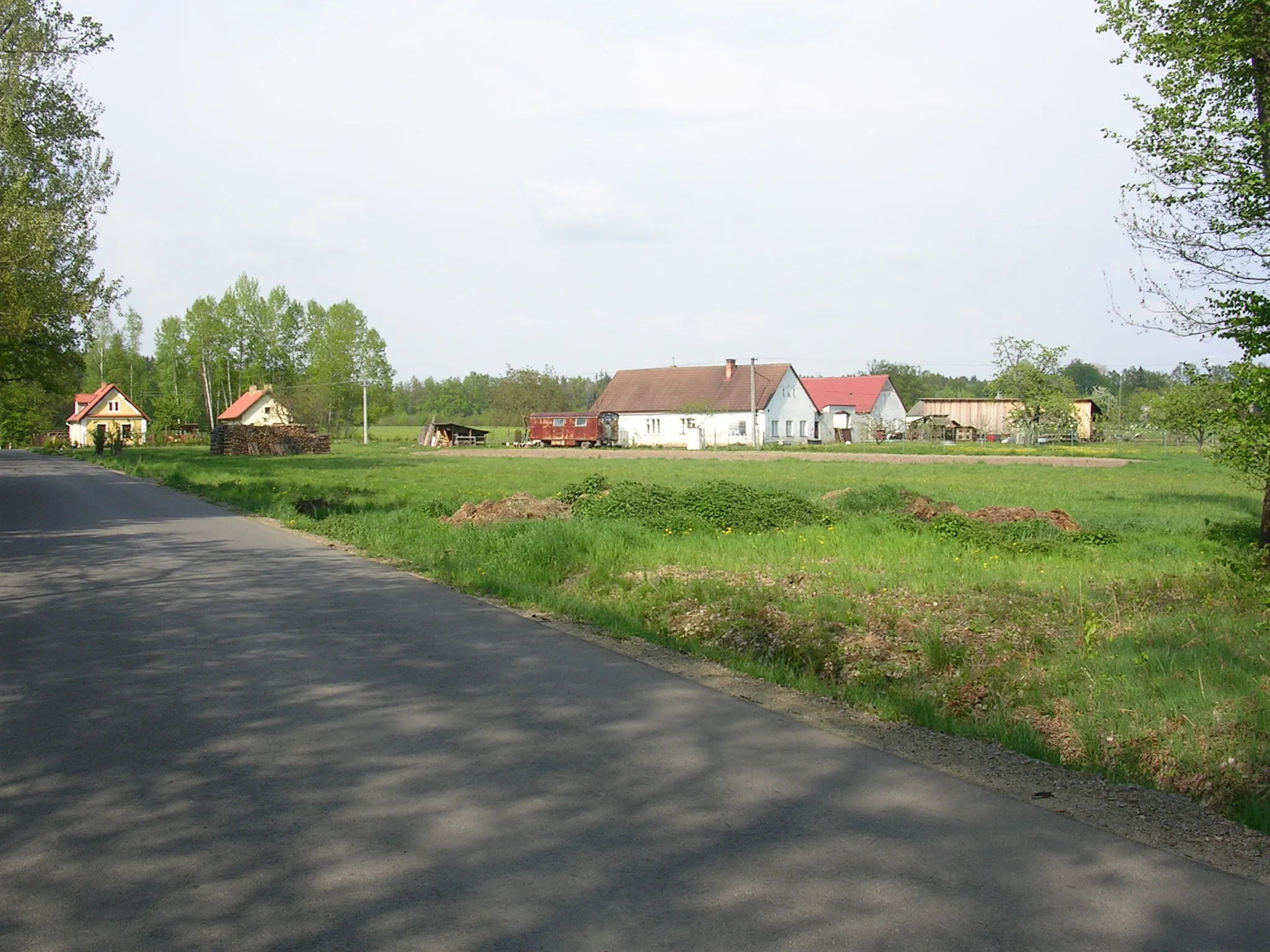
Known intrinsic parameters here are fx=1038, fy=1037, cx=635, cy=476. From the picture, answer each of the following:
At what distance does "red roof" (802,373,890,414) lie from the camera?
96938 mm

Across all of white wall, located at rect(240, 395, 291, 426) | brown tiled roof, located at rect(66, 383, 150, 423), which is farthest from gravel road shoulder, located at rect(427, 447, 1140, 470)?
brown tiled roof, located at rect(66, 383, 150, 423)

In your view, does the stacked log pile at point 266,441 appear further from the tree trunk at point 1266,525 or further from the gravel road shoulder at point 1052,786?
the gravel road shoulder at point 1052,786

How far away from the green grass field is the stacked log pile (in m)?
51.1

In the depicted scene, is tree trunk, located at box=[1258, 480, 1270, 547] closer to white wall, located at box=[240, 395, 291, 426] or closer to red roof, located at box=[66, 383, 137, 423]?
white wall, located at box=[240, 395, 291, 426]

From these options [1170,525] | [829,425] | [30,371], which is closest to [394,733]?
[1170,525]

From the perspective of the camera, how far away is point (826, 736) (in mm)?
6773

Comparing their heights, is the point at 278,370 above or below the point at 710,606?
above

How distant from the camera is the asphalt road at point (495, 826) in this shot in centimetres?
407

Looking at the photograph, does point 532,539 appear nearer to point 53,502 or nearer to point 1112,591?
point 1112,591

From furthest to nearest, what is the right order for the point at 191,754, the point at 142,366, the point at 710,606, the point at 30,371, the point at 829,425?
the point at 142,366, the point at 829,425, the point at 30,371, the point at 710,606, the point at 191,754

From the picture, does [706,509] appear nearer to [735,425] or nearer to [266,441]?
[266,441]

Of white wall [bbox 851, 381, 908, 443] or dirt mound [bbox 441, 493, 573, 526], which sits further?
white wall [bbox 851, 381, 908, 443]

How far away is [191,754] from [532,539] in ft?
29.9

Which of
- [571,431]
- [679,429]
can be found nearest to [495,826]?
→ [571,431]
